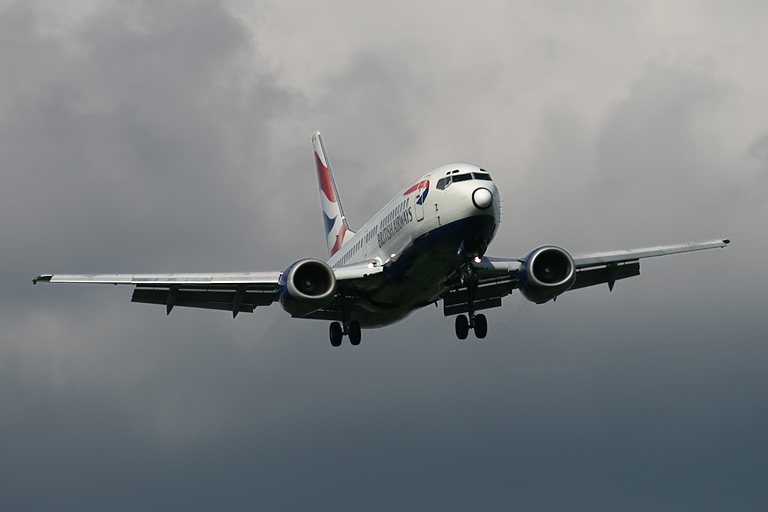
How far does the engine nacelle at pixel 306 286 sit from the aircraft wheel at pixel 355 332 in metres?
4.73

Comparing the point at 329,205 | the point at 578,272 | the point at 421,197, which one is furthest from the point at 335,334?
the point at 329,205

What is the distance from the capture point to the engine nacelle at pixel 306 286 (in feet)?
137

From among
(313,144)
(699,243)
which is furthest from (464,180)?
(313,144)

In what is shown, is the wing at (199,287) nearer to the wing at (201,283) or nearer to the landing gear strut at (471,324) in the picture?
the wing at (201,283)

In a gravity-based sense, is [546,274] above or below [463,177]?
below

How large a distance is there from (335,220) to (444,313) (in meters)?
16.6

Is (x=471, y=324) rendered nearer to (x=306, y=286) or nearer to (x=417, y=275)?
(x=417, y=275)

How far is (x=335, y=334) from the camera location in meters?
48.3

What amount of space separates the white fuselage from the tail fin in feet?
50.9

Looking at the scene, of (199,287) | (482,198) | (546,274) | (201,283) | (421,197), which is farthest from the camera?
(199,287)

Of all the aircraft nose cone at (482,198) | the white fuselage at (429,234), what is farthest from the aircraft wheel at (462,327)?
the aircraft nose cone at (482,198)

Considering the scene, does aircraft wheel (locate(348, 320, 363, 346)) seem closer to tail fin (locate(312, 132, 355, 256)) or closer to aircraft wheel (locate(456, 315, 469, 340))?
aircraft wheel (locate(456, 315, 469, 340))

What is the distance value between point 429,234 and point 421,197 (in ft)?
5.34

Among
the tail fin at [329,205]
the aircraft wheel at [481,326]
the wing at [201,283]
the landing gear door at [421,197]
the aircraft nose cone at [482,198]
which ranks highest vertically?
the tail fin at [329,205]
